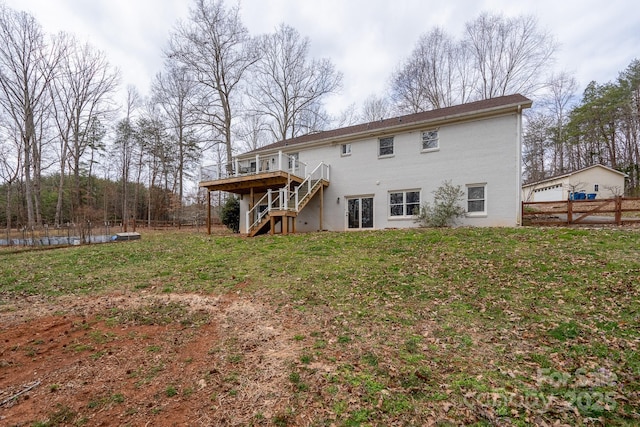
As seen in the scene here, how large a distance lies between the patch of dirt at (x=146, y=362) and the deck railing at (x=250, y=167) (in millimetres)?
9778

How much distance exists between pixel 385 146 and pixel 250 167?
8.34 m

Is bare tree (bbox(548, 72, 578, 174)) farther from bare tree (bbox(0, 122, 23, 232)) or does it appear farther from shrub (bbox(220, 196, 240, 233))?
bare tree (bbox(0, 122, 23, 232))

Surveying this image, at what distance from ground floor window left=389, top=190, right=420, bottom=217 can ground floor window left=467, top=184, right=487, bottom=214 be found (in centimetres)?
219

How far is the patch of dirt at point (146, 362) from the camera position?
8.59ft

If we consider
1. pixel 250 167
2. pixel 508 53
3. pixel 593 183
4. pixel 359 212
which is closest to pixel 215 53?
pixel 250 167

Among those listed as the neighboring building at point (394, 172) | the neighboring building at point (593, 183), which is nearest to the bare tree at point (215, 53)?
the neighboring building at point (394, 172)

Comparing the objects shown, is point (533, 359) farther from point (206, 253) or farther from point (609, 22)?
point (609, 22)

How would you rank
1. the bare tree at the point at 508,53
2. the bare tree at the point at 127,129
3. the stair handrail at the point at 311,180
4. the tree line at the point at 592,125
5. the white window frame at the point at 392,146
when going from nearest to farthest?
1. the stair handrail at the point at 311,180
2. the white window frame at the point at 392,146
3. the bare tree at the point at 508,53
4. the tree line at the point at 592,125
5. the bare tree at the point at 127,129

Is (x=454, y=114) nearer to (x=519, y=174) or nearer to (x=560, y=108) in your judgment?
(x=519, y=174)

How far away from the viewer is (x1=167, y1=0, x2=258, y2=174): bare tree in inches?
832

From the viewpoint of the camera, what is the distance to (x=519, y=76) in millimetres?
22312

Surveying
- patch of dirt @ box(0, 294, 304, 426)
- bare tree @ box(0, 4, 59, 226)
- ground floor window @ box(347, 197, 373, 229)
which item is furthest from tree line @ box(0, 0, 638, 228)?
patch of dirt @ box(0, 294, 304, 426)

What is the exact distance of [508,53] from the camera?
22.6 meters

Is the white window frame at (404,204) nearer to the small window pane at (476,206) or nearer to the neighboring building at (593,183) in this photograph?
the small window pane at (476,206)
